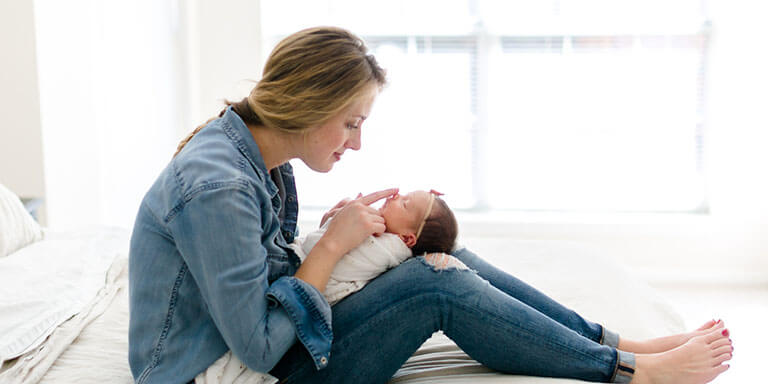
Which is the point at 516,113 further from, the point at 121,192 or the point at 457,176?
the point at 121,192

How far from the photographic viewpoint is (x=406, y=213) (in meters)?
1.64

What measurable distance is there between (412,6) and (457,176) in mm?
991

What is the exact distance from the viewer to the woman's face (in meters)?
1.41

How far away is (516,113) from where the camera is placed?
13.1 feet

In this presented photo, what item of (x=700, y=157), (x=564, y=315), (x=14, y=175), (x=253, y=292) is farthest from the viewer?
(x=700, y=157)

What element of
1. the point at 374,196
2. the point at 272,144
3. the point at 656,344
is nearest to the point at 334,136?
the point at 272,144

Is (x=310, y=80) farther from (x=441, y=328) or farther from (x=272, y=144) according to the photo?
(x=441, y=328)

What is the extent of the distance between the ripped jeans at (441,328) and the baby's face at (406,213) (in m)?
0.21

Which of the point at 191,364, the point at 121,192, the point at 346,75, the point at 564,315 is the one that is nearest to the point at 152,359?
the point at 191,364

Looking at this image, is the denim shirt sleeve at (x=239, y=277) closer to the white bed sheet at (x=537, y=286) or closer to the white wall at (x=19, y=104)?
the white bed sheet at (x=537, y=286)

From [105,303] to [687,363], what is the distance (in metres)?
1.36

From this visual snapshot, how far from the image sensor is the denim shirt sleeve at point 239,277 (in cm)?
117

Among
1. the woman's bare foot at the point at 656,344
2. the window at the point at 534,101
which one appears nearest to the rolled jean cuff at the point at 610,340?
the woman's bare foot at the point at 656,344

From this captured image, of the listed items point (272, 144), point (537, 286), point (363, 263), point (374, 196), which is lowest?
point (537, 286)
